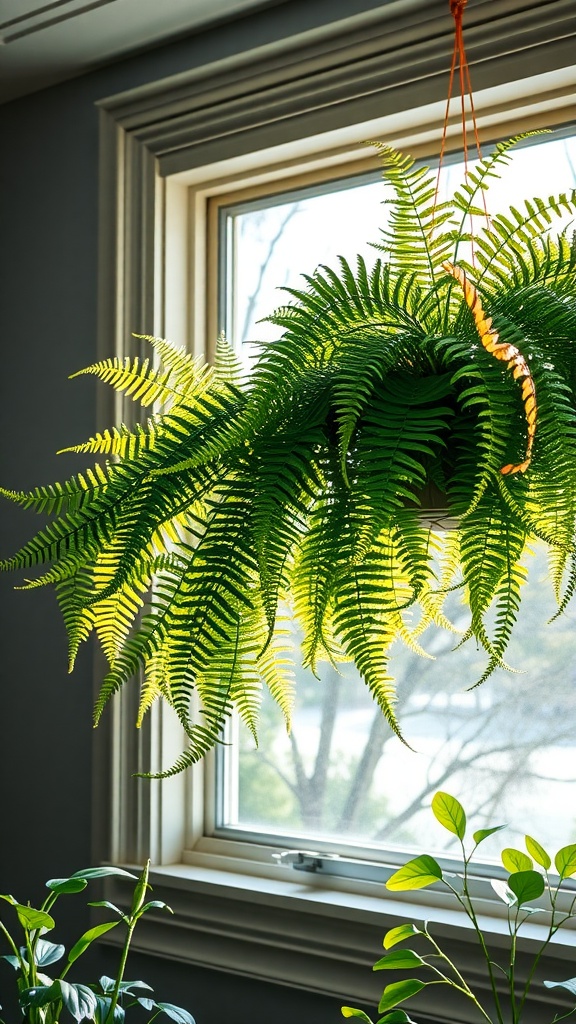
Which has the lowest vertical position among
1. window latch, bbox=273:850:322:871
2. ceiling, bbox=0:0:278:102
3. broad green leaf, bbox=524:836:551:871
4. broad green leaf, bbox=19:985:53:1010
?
window latch, bbox=273:850:322:871

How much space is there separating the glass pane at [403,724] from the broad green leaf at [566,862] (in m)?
0.38

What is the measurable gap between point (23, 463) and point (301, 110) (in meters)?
0.88

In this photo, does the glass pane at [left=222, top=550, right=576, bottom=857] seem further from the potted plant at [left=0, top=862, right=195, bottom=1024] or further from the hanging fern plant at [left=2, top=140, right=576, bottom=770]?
the hanging fern plant at [left=2, top=140, right=576, bottom=770]

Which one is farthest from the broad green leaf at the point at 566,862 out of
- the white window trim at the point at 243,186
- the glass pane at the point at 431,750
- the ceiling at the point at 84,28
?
the ceiling at the point at 84,28

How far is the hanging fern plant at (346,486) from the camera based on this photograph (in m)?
0.66

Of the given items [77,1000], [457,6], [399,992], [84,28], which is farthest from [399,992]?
[84,28]

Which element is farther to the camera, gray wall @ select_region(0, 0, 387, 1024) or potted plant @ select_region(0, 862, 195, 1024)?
gray wall @ select_region(0, 0, 387, 1024)

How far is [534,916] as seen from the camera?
4.74 ft

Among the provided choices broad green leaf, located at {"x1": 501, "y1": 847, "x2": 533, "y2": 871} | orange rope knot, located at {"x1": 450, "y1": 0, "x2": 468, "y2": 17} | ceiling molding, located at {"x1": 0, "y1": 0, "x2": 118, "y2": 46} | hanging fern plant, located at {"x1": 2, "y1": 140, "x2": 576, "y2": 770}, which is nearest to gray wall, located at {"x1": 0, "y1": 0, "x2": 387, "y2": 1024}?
ceiling molding, located at {"x1": 0, "y1": 0, "x2": 118, "y2": 46}

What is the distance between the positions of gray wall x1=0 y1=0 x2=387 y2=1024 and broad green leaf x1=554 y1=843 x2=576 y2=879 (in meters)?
1.06

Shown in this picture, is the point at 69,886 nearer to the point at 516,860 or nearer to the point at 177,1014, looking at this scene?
the point at 177,1014

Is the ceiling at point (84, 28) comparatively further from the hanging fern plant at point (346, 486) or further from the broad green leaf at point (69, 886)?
the broad green leaf at point (69, 886)

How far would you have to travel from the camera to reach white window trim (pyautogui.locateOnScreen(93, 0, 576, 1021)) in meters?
1.51

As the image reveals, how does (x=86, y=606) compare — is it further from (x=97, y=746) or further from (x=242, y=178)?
(x=242, y=178)
